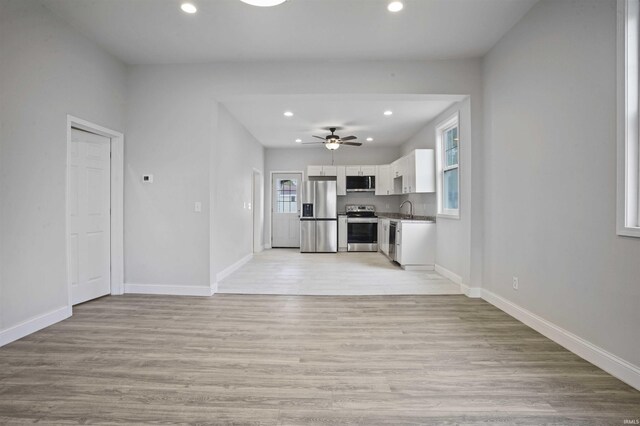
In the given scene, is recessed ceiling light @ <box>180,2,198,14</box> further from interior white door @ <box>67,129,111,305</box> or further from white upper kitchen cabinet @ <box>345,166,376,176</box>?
white upper kitchen cabinet @ <box>345,166,376,176</box>

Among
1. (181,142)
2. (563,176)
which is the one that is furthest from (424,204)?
(181,142)

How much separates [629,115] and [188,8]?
3.45 meters

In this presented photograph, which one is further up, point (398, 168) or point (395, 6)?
point (395, 6)

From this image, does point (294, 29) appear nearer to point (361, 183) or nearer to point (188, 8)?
point (188, 8)

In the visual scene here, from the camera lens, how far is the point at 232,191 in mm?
5312

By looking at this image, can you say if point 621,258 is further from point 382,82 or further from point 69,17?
point 69,17

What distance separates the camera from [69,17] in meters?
2.95

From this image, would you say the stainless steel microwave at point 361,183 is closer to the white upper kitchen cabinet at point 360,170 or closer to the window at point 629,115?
the white upper kitchen cabinet at point 360,170

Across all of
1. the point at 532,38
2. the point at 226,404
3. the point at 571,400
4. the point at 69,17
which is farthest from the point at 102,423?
the point at 532,38

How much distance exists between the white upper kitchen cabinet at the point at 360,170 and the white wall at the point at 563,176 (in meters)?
4.37

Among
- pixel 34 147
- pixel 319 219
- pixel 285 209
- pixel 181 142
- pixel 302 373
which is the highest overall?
pixel 181 142

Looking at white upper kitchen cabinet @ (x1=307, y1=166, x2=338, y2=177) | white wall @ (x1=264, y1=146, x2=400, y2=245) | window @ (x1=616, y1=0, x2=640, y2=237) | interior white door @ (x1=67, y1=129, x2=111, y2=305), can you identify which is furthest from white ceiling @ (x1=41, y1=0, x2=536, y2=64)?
white wall @ (x1=264, y1=146, x2=400, y2=245)

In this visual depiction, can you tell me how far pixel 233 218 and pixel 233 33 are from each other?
3.01 metres

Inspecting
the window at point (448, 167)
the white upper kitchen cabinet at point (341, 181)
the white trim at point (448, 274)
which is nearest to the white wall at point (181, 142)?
the window at point (448, 167)
